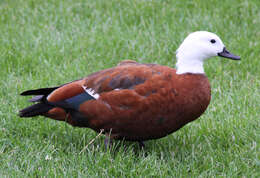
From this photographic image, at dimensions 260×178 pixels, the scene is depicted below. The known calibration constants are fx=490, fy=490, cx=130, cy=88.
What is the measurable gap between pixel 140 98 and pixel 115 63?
84.9 inches

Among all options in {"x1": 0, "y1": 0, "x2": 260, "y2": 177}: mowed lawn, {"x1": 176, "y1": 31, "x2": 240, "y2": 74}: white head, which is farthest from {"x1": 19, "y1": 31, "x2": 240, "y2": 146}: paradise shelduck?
{"x1": 0, "y1": 0, "x2": 260, "y2": 177}: mowed lawn

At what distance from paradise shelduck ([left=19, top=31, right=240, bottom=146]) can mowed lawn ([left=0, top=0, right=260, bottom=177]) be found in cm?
24

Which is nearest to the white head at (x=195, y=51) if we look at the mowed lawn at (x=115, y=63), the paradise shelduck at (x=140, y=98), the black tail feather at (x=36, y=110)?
the paradise shelduck at (x=140, y=98)

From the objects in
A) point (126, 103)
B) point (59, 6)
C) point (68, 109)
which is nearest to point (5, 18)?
point (59, 6)

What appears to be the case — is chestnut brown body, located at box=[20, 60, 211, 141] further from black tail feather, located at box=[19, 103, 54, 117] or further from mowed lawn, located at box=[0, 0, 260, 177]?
mowed lawn, located at box=[0, 0, 260, 177]

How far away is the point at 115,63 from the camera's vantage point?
20.2ft

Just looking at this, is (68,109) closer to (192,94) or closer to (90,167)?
(90,167)

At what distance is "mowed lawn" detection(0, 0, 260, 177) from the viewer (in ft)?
13.2

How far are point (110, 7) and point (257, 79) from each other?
108 inches

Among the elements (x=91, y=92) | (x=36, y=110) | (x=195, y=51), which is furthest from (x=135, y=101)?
(x=36, y=110)

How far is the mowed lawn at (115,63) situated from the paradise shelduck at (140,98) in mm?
235

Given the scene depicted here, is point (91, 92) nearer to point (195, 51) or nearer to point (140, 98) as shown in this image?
point (140, 98)

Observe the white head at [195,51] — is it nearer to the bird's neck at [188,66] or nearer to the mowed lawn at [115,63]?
the bird's neck at [188,66]

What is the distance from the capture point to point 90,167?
12.9ft
